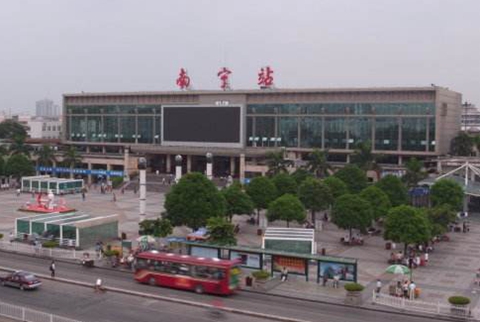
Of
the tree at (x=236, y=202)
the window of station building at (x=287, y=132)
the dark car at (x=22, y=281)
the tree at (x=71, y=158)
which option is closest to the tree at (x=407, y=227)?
the tree at (x=236, y=202)

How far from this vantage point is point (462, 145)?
93.7 m

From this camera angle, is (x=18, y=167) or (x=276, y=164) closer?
(x=276, y=164)

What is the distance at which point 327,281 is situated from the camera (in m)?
37.7

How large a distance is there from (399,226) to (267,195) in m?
18.9

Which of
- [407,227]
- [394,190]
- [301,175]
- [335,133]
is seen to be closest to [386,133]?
[335,133]

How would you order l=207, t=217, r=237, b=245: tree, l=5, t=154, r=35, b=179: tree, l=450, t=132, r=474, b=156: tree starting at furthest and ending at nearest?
l=5, t=154, r=35, b=179: tree, l=450, t=132, r=474, b=156: tree, l=207, t=217, r=237, b=245: tree

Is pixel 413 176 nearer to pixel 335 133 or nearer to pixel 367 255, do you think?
pixel 367 255

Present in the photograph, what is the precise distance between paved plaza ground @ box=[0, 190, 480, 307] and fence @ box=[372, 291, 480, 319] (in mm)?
1738

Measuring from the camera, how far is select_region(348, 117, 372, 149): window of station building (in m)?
94.4

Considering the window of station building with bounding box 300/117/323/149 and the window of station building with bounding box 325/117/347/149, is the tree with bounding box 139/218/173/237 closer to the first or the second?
the window of station building with bounding box 325/117/347/149

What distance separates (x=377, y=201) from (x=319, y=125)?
45476 mm

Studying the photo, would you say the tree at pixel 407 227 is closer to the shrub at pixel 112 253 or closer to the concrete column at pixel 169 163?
the shrub at pixel 112 253

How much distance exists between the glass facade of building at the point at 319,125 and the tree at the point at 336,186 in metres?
32.9

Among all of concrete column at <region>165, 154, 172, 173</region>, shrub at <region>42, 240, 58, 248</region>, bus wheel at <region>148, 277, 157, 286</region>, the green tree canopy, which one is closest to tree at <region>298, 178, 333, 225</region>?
the green tree canopy
